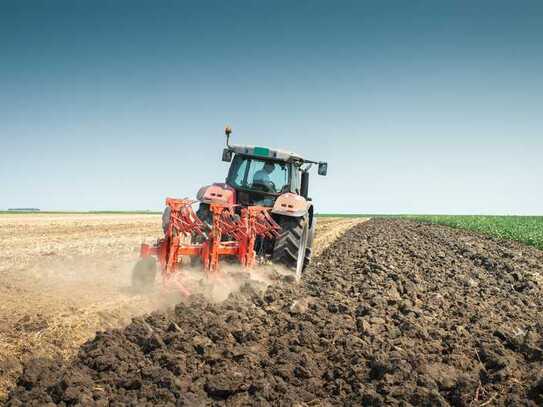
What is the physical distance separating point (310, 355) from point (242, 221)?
125 inches

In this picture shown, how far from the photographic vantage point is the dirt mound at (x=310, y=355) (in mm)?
3426

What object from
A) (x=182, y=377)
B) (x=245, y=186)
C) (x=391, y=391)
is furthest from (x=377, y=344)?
(x=245, y=186)

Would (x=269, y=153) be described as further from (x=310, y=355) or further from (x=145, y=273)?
(x=310, y=355)

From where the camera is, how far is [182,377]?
360cm

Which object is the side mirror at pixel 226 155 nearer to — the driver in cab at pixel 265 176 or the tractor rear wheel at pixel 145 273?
the driver in cab at pixel 265 176

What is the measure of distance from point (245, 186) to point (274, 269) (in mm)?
1861

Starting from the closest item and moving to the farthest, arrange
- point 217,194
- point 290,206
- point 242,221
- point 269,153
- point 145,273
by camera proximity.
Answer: point 145,273 < point 242,221 < point 290,206 < point 217,194 < point 269,153

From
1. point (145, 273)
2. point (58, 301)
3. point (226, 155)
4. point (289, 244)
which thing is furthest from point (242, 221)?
point (58, 301)

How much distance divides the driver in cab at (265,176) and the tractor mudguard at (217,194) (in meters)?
0.55

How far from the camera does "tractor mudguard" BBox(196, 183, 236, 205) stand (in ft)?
26.5

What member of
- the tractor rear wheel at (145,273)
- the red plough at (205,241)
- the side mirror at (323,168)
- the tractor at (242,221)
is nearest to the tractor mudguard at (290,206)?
the tractor at (242,221)

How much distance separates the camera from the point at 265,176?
8797mm

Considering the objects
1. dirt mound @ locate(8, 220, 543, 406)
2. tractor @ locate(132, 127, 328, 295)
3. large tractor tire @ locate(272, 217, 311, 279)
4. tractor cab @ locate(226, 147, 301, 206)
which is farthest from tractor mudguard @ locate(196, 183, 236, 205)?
dirt mound @ locate(8, 220, 543, 406)

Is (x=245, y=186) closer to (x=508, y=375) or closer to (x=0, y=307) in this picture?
(x=0, y=307)
